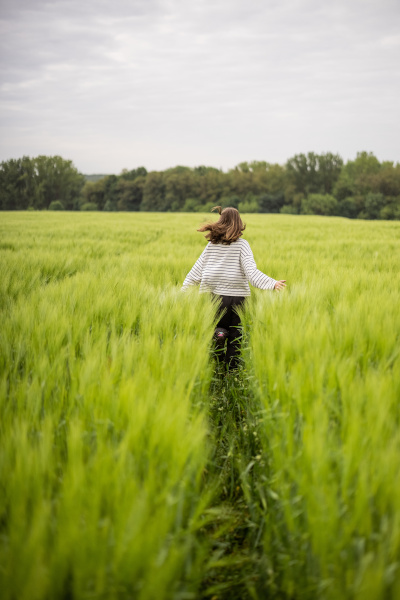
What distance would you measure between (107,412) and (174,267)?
3.48m

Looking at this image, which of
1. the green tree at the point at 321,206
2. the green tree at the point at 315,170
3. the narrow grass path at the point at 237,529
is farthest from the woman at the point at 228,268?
the green tree at the point at 315,170

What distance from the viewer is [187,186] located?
6431 centimetres

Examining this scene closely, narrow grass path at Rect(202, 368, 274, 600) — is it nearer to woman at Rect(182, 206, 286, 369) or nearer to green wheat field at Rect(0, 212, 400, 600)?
green wheat field at Rect(0, 212, 400, 600)

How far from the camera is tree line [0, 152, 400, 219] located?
61312mm

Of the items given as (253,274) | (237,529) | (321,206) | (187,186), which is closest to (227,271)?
(253,274)

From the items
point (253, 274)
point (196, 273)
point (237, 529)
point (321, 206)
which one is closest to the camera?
point (237, 529)

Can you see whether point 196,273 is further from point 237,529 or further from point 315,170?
point 315,170

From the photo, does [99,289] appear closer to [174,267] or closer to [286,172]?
[174,267]

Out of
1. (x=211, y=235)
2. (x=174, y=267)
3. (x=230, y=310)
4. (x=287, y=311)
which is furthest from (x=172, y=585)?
(x=174, y=267)

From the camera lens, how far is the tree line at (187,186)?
6131cm

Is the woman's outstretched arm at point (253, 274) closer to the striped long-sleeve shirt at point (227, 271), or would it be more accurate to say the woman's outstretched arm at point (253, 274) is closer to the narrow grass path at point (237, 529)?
the striped long-sleeve shirt at point (227, 271)

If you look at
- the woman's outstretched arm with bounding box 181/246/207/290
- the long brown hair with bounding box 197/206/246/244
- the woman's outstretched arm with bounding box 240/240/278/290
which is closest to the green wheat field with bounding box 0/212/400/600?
the woman's outstretched arm with bounding box 240/240/278/290

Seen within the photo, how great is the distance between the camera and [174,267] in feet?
14.8

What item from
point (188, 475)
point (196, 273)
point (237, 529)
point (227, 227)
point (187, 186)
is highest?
point (187, 186)
